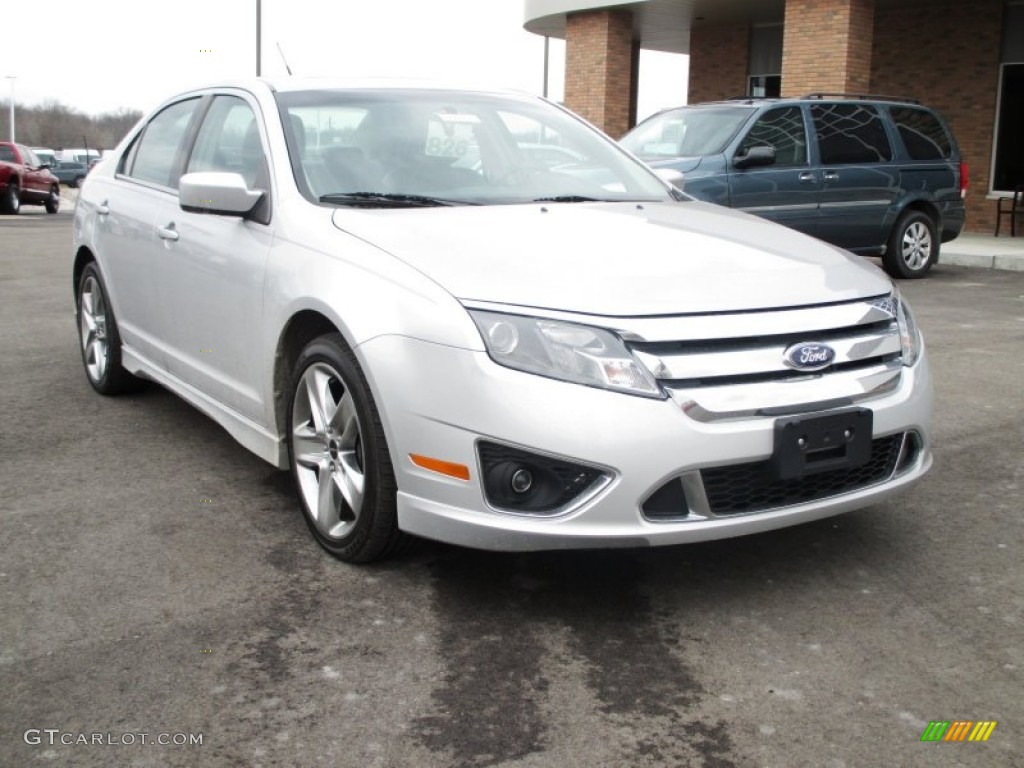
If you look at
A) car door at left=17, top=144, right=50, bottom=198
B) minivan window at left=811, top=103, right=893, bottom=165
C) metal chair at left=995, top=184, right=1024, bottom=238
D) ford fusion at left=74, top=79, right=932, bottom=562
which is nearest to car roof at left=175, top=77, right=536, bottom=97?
ford fusion at left=74, top=79, right=932, bottom=562

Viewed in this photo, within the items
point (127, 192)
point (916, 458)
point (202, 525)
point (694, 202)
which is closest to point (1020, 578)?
point (916, 458)

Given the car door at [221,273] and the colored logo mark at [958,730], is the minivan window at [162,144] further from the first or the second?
the colored logo mark at [958,730]

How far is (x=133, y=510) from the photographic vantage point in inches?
169

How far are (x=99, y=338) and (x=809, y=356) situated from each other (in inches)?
160

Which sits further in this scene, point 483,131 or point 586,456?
point 483,131

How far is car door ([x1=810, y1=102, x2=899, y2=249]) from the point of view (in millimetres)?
11148

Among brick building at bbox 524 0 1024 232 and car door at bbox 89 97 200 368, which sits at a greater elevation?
brick building at bbox 524 0 1024 232

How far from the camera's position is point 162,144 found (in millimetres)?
5465

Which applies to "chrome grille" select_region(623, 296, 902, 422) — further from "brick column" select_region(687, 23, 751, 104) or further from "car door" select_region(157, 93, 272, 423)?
"brick column" select_region(687, 23, 751, 104)

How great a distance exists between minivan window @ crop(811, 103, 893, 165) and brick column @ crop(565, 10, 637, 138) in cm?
978

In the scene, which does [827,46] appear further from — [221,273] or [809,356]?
[809,356]

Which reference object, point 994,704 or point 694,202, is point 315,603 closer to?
point 994,704

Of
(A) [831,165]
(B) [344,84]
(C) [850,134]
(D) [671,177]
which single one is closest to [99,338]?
(B) [344,84]

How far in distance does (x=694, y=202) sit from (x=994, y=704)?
8.12 feet
